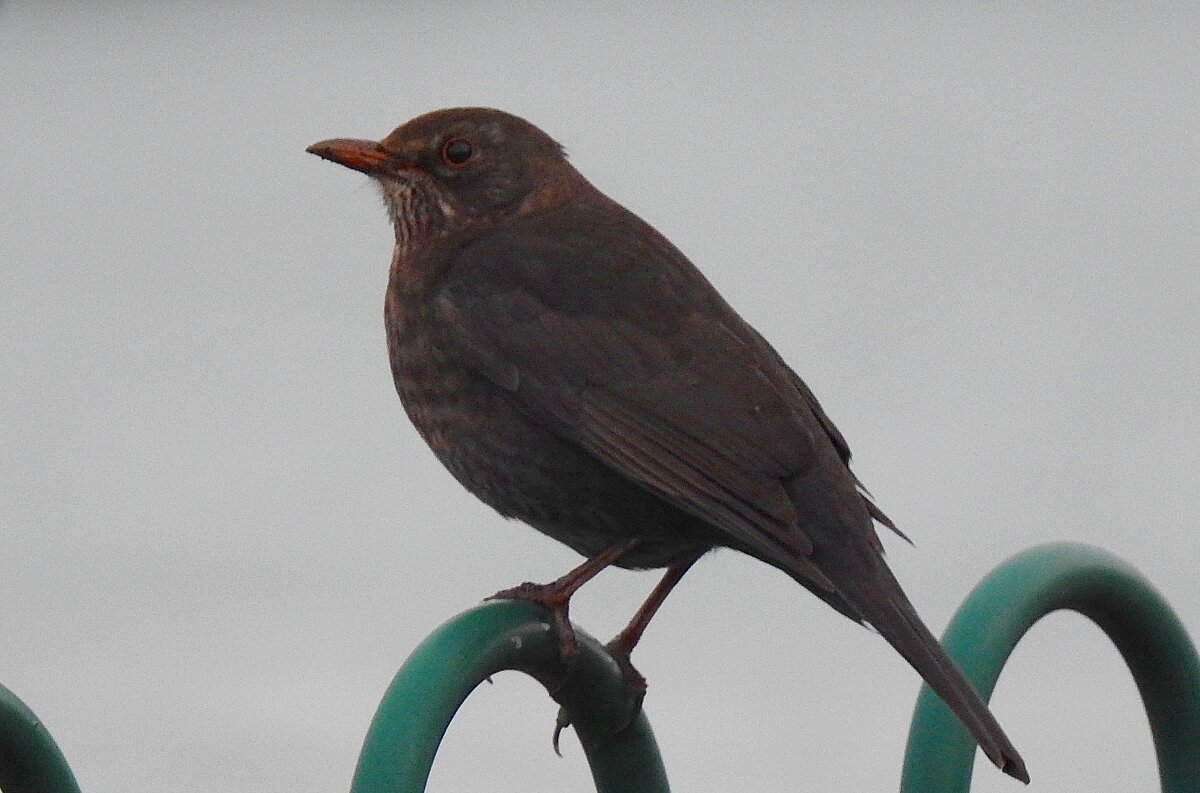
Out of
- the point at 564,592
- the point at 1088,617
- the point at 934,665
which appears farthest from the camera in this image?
the point at 1088,617

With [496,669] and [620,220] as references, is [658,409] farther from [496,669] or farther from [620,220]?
[496,669]

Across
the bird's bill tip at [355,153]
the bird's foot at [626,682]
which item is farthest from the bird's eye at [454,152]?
the bird's foot at [626,682]

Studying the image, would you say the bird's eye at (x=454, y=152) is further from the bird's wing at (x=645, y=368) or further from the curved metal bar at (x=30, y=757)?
the curved metal bar at (x=30, y=757)

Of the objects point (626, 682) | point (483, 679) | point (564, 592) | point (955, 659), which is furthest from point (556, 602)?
point (955, 659)

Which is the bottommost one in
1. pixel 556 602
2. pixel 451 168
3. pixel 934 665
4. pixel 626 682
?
pixel 934 665

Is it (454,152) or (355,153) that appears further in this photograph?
(454,152)

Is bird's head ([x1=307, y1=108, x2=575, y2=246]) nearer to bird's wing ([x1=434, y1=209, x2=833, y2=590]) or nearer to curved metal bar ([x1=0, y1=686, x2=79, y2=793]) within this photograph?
bird's wing ([x1=434, y1=209, x2=833, y2=590])

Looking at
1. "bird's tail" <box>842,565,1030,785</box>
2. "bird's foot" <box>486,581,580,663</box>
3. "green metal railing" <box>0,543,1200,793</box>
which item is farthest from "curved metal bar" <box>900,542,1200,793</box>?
"bird's foot" <box>486,581,580,663</box>

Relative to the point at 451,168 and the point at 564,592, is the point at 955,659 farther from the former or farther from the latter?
the point at 451,168
